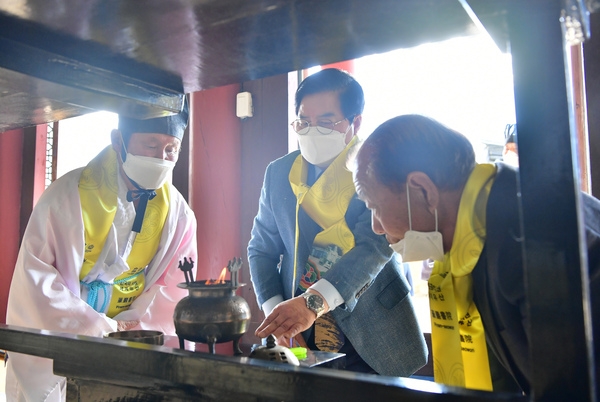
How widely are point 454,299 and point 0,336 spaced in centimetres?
121

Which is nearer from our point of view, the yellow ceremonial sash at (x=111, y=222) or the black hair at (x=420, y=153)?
the black hair at (x=420, y=153)

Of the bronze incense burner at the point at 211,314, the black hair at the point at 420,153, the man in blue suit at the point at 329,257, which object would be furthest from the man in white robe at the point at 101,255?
the black hair at the point at 420,153

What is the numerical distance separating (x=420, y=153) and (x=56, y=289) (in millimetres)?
1646

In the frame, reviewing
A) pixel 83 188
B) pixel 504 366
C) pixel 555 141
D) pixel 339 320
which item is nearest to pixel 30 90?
pixel 83 188

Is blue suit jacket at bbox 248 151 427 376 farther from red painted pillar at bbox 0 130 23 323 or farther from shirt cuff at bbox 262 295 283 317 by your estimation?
red painted pillar at bbox 0 130 23 323

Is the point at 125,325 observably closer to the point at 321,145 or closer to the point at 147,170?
the point at 147,170

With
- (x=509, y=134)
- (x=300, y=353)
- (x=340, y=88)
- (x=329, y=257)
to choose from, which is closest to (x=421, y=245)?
(x=300, y=353)

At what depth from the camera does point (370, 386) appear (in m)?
0.83

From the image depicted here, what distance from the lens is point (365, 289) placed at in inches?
73.4

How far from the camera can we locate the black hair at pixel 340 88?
2.00 metres

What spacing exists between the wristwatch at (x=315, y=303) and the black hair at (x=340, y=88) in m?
0.73

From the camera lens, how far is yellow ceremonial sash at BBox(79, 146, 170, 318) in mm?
2293

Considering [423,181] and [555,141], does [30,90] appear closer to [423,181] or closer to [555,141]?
[423,181]

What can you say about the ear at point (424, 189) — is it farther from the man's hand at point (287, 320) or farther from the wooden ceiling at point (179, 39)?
the man's hand at point (287, 320)
